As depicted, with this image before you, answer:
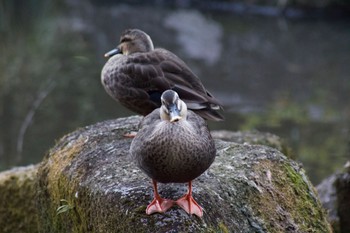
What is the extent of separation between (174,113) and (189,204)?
54 cm

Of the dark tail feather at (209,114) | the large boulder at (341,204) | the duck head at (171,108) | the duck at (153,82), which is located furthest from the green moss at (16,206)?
the duck head at (171,108)

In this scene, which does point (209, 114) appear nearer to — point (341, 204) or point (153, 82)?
point (153, 82)

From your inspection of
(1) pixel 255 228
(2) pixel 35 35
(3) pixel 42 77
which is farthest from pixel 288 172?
(2) pixel 35 35

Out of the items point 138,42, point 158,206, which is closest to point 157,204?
Answer: point 158,206

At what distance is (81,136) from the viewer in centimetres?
541

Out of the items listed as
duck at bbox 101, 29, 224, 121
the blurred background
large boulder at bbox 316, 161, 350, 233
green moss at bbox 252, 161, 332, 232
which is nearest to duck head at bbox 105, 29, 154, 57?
duck at bbox 101, 29, 224, 121

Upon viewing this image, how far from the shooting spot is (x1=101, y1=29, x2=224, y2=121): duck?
5102 mm

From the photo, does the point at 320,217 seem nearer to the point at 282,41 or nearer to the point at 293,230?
the point at 293,230

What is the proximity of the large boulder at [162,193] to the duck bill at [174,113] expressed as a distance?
546mm

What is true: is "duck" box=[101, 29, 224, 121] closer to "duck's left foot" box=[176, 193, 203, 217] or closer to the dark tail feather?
the dark tail feather

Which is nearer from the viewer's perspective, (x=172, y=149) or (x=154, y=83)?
(x=172, y=149)

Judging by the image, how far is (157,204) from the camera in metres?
3.90

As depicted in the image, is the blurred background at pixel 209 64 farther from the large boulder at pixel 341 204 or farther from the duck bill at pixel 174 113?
the duck bill at pixel 174 113

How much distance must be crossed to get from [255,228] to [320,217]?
2.42 feet
